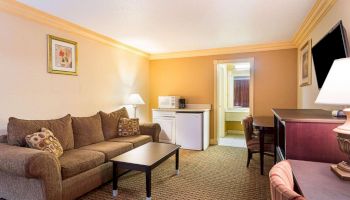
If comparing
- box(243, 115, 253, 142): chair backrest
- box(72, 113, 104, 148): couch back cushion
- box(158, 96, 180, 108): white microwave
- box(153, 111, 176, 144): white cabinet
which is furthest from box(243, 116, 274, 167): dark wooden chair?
box(72, 113, 104, 148): couch back cushion

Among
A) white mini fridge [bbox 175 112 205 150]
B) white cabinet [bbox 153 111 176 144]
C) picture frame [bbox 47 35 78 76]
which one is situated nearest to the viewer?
picture frame [bbox 47 35 78 76]

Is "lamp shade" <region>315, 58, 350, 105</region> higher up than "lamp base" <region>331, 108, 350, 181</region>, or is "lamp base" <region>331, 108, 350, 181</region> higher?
"lamp shade" <region>315, 58, 350, 105</region>

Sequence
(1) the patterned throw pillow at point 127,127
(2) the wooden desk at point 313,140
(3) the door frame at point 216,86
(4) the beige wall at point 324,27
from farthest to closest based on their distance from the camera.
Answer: (3) the door frame at point 216,86, (1) the patterned throw pillow at point 127,127, (4) the beige wall at point 324,27, (2) the wooden desk at point 313,140

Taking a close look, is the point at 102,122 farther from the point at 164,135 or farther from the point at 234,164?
the point at 234,164

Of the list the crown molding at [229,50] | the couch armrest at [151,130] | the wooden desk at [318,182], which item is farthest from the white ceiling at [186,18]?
the wooden desk at [318,182]

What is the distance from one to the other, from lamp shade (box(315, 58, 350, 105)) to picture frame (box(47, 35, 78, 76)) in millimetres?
3288

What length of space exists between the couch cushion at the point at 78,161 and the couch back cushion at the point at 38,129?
0.23m

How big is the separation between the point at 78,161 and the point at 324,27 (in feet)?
11.3

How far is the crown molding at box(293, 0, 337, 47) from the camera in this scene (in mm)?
2468

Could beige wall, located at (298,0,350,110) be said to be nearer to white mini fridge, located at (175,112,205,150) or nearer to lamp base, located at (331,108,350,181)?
lamp base, located at (331,108,350,181)

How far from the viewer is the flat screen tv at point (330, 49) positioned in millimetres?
1882

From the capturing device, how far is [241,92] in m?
6.72

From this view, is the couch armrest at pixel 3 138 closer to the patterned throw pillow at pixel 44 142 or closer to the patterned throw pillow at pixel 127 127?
the patterned throw pillow at pixel 44 142

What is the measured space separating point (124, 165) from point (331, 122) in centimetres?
204
